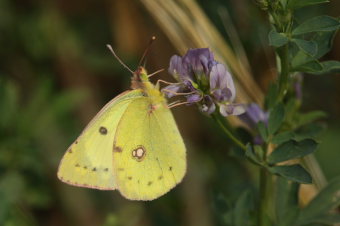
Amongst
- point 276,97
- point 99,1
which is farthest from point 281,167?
point 99,1

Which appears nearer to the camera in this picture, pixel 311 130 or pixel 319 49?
pixel 319 49

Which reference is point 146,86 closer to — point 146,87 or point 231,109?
point 146,87

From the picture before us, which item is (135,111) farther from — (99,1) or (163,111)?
(99,1)

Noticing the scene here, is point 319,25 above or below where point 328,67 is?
above

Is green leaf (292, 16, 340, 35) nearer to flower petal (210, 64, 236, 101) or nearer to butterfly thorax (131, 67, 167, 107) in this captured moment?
flower petal (210, 64, 236, 101)

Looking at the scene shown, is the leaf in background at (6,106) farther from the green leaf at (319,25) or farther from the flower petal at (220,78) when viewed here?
the green leaf at (319,25)

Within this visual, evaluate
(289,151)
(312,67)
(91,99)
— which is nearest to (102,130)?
(289,151)
